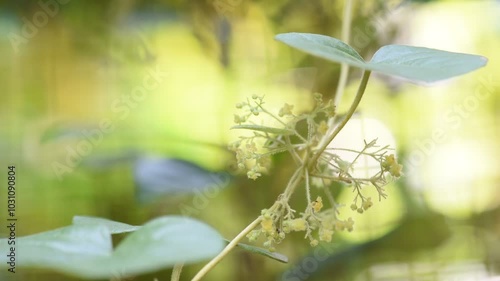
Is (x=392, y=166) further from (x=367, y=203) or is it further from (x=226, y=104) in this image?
(x=226, y=104)

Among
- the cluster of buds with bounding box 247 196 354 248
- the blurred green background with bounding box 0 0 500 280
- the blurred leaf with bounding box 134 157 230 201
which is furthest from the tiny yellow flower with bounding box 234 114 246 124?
the blurred green background with bounding box 0 0 500 280

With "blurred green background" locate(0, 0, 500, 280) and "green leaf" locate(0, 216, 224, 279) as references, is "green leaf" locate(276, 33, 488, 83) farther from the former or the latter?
"blurred green background" locate(0, 0, 500, 280)

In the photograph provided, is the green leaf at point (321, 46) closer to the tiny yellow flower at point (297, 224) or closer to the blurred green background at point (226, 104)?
the tiny yellow flower at point (297, 224)

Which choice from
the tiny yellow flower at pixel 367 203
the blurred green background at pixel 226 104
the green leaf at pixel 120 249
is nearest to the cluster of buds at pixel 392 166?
the tiny yellow flower at pixel 367 203

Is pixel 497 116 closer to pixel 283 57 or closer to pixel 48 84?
pixel 283 57

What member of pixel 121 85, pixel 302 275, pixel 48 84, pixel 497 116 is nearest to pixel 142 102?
pixel 121 85

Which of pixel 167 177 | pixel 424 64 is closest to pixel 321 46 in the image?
pixel 424 64
